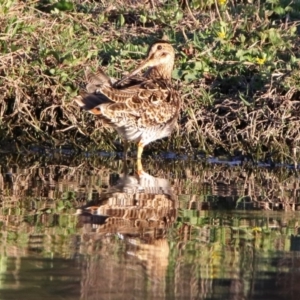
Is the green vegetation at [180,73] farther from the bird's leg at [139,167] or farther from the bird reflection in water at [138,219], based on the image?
the bird reflection in water at [138,219]

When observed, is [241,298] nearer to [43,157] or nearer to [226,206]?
[226,206]

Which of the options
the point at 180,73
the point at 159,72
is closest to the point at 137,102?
the point at 159,72

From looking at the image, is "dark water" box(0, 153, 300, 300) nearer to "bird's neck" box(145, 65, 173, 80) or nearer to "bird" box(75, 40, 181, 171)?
"bird" box(75, 40, 181, 171)

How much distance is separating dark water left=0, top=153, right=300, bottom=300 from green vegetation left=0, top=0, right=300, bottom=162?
0.57 metres

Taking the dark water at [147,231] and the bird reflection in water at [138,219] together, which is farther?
the bird reflection in water at [138,219]

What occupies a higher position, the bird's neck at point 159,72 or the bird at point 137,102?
the bird's neck at point 159,72

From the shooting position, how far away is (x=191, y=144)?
10.8m

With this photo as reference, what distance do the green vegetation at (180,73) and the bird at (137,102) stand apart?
20.7 inches

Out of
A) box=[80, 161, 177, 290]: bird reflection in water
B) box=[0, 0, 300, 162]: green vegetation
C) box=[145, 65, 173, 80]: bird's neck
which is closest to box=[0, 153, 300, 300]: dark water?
box=[80, 161, 177, 290]: bird reflection in water

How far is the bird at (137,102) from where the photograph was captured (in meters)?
9.66

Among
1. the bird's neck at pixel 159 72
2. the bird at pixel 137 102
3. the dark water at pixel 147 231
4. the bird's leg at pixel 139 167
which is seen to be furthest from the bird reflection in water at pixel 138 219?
the bird's neck at pixel 159 72

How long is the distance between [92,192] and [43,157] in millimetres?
2180

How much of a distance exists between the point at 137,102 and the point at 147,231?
2962mm

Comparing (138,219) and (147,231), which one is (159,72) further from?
(147,231)
